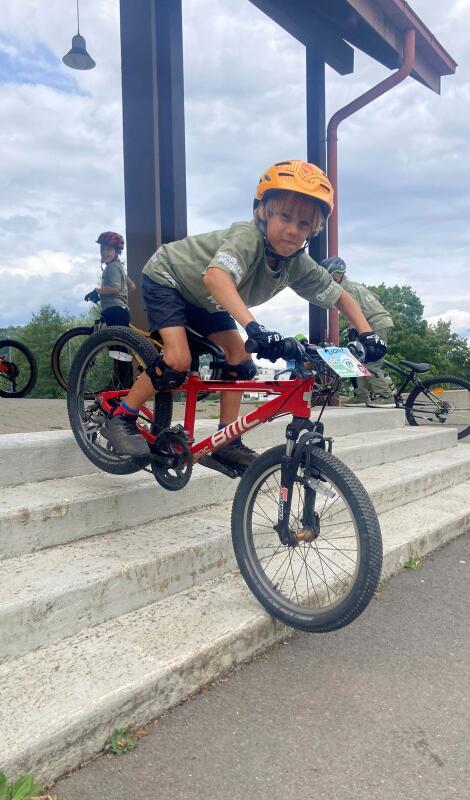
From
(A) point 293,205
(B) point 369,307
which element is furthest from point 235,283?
(B) point 369,307

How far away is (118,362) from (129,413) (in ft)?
1.66

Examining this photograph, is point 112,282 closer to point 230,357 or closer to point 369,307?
point 230,357

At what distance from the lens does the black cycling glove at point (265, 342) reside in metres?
2.44

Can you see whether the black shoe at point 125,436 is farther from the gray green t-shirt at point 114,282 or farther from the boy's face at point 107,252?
the boy's face at point 107,252

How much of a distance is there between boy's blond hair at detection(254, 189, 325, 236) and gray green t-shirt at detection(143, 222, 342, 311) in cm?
14

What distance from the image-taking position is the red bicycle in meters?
2.45

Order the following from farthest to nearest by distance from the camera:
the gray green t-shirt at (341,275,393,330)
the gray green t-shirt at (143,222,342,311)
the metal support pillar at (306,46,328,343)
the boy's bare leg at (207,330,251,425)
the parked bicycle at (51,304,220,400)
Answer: the metal support pillar at (306,46,328,343), the gray green t-shirt at (341,275,393,330), the parked bicycle at (51,304,220,400), the boy's bare leg at (207,330,251,425), the gray green t-shirt at (143,222,342,311)

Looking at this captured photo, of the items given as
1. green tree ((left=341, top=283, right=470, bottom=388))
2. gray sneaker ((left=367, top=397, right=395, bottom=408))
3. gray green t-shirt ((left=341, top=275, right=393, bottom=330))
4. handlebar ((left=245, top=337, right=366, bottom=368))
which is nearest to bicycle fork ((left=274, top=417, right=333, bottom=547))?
handlebar ((left=245, top=337, right=366, bottom=368))

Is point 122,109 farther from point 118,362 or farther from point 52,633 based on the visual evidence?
point 52,633

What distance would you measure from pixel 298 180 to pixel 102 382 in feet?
5.30

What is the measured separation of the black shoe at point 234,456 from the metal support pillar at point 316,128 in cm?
601

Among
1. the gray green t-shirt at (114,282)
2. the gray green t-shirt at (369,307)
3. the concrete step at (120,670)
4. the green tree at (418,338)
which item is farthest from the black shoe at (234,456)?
the green tree at (418,338)

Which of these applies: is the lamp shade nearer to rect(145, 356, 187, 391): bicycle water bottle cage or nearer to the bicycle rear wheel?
the bicycle rear wheel

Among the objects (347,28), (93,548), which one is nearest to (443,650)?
(93,548)
